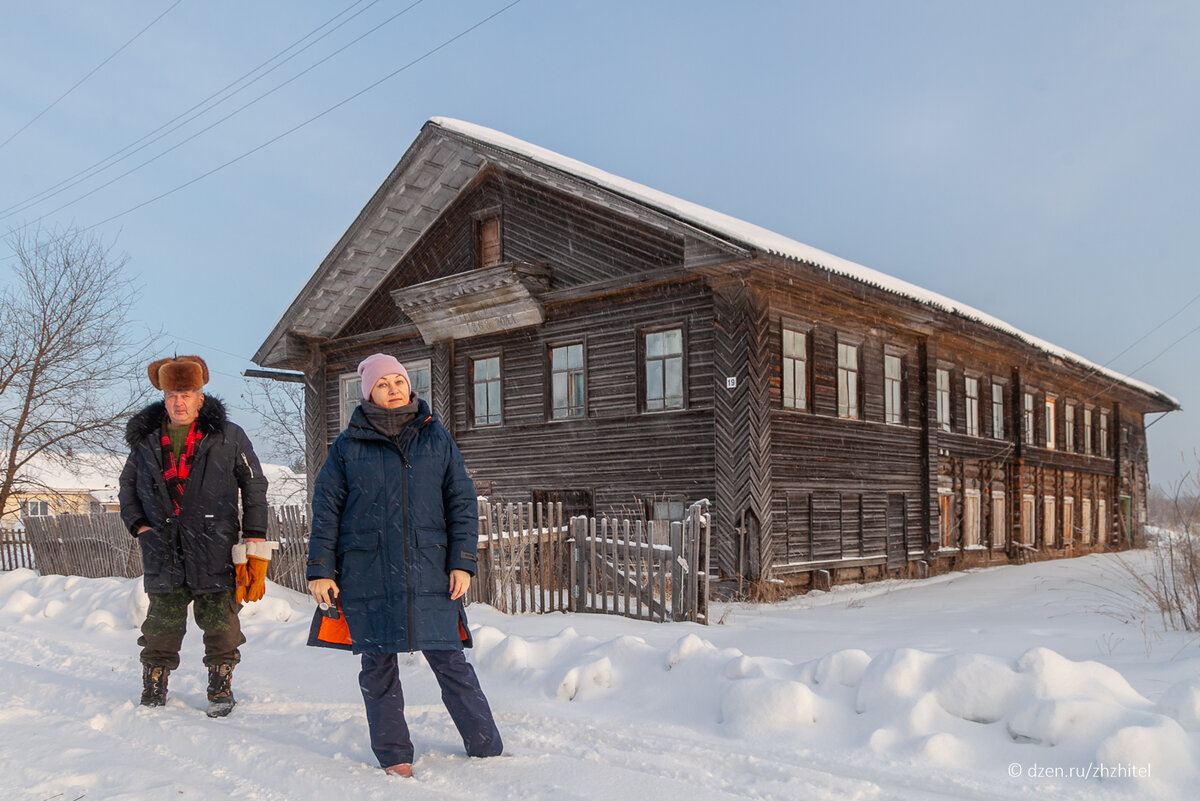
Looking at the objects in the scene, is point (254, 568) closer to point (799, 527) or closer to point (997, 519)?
point (799, 527)

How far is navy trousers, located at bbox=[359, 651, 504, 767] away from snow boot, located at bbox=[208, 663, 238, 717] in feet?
4.61

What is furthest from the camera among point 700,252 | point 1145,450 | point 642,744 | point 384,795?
point 1145,450

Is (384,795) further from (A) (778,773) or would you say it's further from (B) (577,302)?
(B) (577,302)

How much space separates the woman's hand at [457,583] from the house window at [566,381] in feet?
36.4

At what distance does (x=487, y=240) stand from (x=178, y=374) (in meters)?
11.6

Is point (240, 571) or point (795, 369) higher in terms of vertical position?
point (795, 369)

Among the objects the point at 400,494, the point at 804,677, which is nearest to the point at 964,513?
the point at 804,677

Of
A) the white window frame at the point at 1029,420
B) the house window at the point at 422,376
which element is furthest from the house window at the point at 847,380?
the white window frame at the point at 1029,420

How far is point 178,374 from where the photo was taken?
204 inches

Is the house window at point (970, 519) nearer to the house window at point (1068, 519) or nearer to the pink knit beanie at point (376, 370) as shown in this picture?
the house window at point (1068, 519)

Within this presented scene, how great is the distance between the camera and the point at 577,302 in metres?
15.1

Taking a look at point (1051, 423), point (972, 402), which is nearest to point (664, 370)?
point (972, 402)

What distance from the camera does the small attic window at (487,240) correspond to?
53.3 feet

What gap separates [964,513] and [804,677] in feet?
50.1
